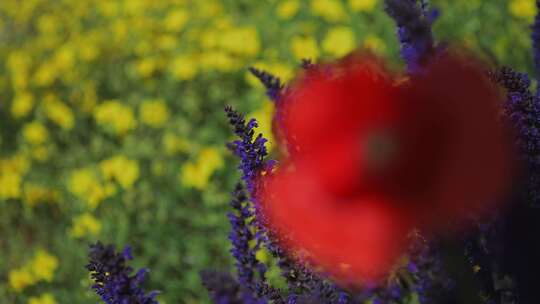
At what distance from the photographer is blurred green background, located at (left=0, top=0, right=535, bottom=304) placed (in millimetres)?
3012

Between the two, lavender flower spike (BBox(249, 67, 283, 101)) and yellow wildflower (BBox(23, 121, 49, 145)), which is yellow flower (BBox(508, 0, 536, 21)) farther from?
lavender flower spike (BBox(249, 67, 283, 101))

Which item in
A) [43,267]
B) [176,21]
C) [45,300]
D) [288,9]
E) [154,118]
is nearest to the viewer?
[45,300]

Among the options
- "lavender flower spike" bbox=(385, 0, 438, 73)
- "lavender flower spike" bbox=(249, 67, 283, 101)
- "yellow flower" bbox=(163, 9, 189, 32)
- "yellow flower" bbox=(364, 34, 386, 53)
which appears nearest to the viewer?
"lavender flower spike" bbox=(385, 0, 438, 73)

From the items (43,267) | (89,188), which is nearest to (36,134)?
(89,188)

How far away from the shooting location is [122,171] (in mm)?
3223

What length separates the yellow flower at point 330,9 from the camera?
12.1 ft

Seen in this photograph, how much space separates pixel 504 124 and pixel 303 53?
8.96 ft

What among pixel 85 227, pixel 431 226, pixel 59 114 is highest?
pixel 59 114

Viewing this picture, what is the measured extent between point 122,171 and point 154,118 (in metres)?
0.36

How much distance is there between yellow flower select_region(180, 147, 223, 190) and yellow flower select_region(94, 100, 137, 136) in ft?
1.86

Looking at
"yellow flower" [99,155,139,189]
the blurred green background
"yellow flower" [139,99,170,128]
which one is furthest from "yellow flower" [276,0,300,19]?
"yellow flower" [99,155,139,189]

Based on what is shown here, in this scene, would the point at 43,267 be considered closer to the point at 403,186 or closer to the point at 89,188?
the point at 89,188

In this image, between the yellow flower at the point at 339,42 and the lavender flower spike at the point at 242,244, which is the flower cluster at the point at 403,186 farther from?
the yellow flower at the point at 339,42

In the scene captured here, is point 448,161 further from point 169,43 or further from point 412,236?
point 169,43
